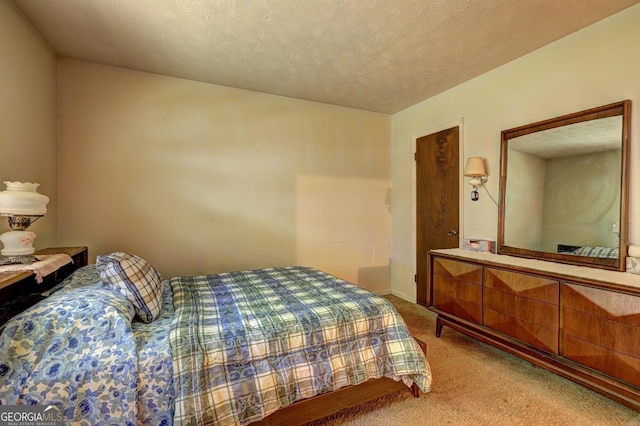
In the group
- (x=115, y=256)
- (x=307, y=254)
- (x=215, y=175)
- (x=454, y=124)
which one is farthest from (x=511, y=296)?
(x=215, y=175)

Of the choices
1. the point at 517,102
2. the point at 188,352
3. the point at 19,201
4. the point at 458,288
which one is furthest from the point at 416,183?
the point at 19,201

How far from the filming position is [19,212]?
141cm

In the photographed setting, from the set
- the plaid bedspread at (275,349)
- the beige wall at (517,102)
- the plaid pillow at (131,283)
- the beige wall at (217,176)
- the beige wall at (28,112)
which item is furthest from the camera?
the beige wall at (217,176)

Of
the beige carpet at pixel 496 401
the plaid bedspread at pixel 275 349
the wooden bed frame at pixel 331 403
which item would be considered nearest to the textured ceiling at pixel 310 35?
the plaid bedspread at pixel 275 349

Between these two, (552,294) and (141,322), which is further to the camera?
(552,294)

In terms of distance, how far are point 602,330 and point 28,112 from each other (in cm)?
393

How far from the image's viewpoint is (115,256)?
1626 millimetres

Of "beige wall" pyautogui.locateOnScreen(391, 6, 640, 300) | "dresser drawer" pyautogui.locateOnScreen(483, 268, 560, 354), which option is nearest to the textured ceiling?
"beige wall" pyautogui.locateOnScreen(391, 6, 640, 300)

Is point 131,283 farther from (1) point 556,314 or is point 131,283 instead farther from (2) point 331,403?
(1) point 556,314

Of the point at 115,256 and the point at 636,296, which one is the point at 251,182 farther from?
the point at 636,296

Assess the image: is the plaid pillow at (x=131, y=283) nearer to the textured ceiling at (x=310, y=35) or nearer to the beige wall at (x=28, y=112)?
the beige wall at (x=28, y=112)

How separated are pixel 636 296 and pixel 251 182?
10.0 ft

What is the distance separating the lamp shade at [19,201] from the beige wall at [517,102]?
11.1 ft

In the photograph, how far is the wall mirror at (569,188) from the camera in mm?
1874
